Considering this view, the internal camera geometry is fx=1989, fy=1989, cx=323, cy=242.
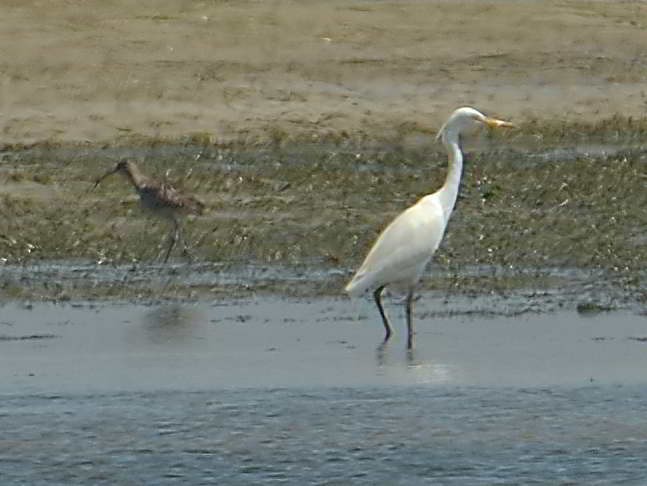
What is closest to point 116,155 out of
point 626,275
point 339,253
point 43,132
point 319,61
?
point 43,132

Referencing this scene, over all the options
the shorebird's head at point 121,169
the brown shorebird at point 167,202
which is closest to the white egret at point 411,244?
the brown shorebird at point 167,202

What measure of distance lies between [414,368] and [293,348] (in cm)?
78

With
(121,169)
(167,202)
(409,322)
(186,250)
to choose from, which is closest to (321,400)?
(409,322)

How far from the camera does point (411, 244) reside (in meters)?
10.9

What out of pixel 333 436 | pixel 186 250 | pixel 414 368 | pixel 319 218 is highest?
pixel 319 218

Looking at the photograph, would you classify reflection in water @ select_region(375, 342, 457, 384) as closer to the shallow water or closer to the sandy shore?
the shallow water

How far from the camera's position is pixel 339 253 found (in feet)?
42.9

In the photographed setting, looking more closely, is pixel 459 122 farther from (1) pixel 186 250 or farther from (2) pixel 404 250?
(1) pixel 186 250

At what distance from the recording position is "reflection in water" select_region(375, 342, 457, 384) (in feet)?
31.1

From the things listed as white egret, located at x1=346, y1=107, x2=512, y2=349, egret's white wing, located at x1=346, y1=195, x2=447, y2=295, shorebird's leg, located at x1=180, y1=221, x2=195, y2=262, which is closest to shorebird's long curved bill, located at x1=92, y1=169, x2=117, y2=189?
shorebird's leg, located at x1=180, y1=221, x2=195, y2=262

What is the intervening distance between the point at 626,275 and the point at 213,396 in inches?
143

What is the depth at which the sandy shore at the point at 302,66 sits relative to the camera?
60.2 feet

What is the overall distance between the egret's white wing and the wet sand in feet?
0.85

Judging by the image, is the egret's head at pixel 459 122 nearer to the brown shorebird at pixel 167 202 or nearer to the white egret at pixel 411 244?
the white egret at pixel 411 244
